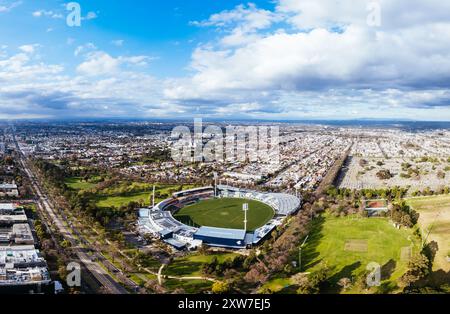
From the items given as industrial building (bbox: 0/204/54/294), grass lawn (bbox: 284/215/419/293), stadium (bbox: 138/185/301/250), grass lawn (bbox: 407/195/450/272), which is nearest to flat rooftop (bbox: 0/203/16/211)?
industrial building (bbox: 0/204/54/294)

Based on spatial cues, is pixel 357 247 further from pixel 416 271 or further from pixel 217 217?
pixel 217 217

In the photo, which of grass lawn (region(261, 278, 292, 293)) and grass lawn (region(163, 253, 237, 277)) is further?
grass lawn (region(163, 253, 237, 277))

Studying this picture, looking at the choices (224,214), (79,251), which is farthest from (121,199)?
(79,251)

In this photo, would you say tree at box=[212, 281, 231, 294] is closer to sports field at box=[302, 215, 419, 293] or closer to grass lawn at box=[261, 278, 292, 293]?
grass lawn at box=[261, 278, 292, 293]

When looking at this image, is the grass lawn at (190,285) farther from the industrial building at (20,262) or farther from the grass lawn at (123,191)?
the grass lawn at (123,191)

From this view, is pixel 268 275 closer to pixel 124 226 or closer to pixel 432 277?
pixel 432 277

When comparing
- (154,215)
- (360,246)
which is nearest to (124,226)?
(154,215)

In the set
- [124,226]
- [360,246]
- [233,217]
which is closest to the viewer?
[360,246]
